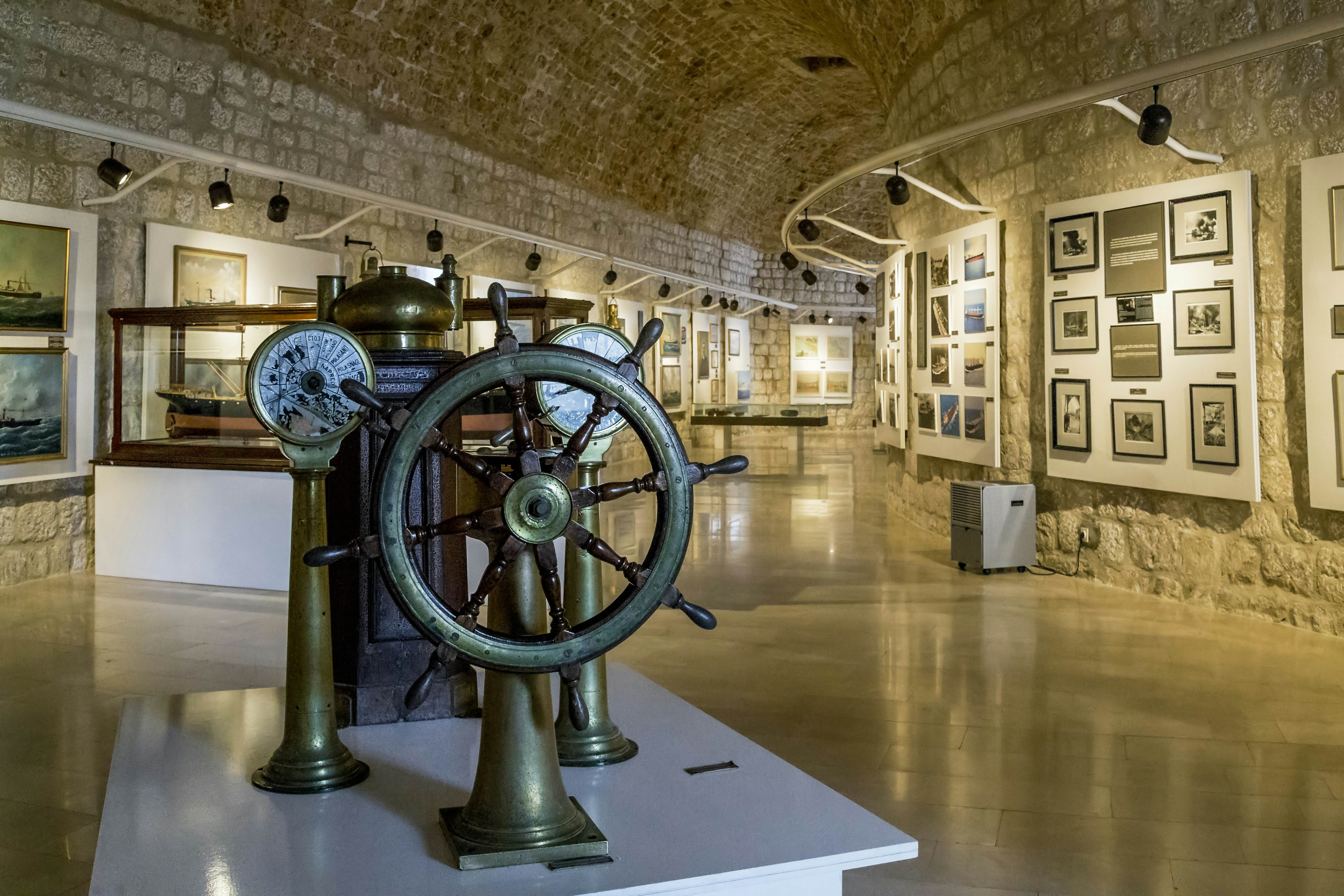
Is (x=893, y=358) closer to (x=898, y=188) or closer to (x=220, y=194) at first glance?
(x=898, y=188)

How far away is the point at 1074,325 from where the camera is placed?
24.1 feet

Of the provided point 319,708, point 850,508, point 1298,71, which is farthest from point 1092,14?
point 319,708

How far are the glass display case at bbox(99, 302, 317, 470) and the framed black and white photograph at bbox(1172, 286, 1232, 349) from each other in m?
5.60

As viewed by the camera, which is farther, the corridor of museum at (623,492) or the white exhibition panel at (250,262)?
the white exhibition panel at (250,262)

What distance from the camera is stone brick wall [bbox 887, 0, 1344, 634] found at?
233 inches

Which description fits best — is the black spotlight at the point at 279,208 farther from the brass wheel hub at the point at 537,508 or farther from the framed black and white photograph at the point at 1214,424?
the brass wheel hub at the point at 537,508

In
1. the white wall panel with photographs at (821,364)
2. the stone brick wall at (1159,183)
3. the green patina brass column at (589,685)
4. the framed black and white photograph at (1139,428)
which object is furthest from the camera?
the white wall panel with photographs at (821,364)

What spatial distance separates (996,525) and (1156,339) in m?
1.66

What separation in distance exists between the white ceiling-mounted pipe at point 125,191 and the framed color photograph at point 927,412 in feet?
20.0

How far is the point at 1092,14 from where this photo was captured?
7062 millimetres

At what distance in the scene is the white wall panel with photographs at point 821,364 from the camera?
25.6 meters

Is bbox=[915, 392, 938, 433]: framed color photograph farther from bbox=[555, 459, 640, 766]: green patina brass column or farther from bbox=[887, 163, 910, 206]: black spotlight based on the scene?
bbox=[555, 459, 640, 766]: green patina brass column

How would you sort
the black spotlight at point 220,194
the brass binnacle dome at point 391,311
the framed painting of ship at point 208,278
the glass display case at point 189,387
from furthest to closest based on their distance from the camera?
the framed painting of ship at point 208,278, the black spotlight at point 220,194, the glass display case at point 189,387, the brass binnacle dome at point 391,311

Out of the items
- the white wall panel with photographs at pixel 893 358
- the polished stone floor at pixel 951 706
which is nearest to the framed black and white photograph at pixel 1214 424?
the polished stone floor at pixel 951 706
